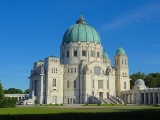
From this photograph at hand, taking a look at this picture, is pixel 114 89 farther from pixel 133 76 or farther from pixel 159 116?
pixel 159 116

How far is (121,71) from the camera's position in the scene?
3922 inches

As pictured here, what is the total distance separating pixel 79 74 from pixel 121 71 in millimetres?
18973

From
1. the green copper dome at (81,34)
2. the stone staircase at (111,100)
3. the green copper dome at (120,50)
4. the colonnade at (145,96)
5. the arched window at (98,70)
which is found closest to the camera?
the colonnade at (145,96)

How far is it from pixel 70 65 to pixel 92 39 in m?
15.3

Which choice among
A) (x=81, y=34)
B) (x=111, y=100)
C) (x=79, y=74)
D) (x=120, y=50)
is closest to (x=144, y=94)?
(x=111, y=100)

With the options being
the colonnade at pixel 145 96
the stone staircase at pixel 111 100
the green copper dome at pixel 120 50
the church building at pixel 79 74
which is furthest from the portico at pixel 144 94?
the green copper dome at pixel 120 50

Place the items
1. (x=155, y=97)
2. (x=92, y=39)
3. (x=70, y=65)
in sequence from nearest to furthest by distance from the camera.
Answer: (x=155, y=97) → (x=70, y=65) → (x=92, y=39)

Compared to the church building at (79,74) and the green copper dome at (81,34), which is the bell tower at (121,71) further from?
the green copper dome at (81,34)

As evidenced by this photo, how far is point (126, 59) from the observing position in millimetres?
101875

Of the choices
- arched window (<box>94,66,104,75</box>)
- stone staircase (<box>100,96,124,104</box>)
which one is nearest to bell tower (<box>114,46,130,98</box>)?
arched window (<box>94,66,104,75</box>)

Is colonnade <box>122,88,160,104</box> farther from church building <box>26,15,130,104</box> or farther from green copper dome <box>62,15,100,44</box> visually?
green copper dome <box>62,15,100,44</box>

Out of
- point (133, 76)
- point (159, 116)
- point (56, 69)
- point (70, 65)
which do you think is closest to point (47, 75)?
point (56, 69)

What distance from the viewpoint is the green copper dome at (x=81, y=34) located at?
98312 mm

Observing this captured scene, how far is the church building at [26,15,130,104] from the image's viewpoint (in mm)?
88250
